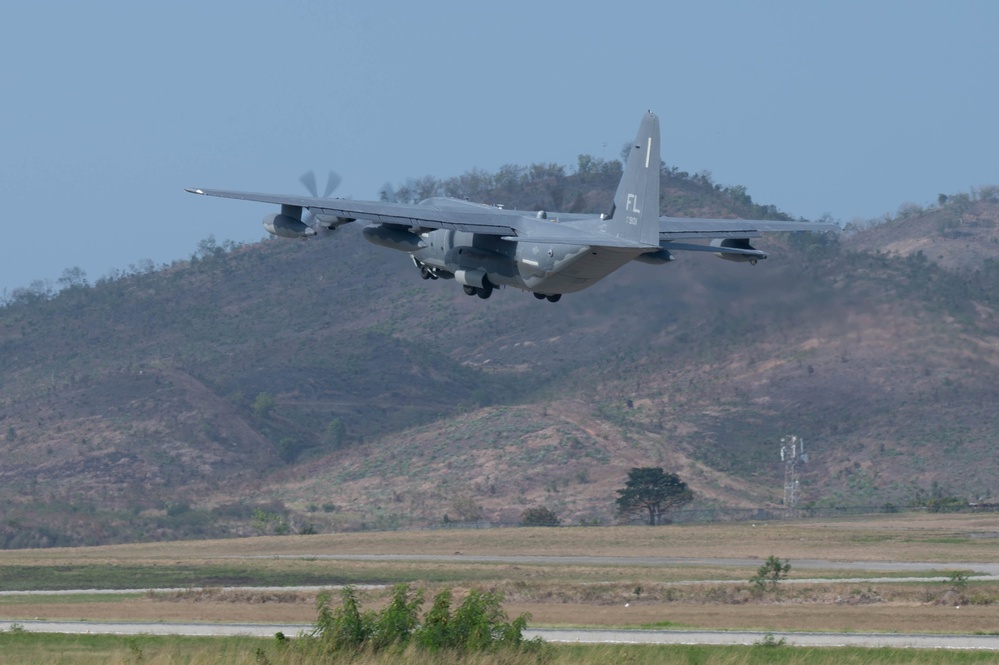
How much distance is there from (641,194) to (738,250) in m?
4.69

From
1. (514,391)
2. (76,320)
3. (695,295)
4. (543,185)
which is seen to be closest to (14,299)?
(76,320)

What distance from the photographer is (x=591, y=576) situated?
199ft

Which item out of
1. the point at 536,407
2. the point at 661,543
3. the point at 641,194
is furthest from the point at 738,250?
the point at 536,407

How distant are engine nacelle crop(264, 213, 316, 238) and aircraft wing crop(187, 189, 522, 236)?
1.97ft

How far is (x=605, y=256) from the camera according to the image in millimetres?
47875

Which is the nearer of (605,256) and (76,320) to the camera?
(605,256)

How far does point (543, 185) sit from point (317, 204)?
140488 millimetres

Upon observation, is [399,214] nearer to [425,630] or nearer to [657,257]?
[657,257]

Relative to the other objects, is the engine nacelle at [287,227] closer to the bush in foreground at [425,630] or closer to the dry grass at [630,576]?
the dry grass at [630,576]

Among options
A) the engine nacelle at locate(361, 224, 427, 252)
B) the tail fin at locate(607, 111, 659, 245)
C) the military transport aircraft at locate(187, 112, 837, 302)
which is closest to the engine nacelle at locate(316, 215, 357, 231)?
the military transport aircraft at locate(187, 112, 837, 302)

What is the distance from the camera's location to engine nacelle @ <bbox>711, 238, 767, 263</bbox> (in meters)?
49.8

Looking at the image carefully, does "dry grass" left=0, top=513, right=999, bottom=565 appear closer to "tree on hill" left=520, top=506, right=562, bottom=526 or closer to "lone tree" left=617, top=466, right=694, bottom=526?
"tree on hill" left=520, top=506, right=562, bottom=526

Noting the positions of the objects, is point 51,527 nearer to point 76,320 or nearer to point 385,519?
point 385,519

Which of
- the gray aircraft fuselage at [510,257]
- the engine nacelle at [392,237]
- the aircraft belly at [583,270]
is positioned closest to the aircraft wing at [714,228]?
the aircraft belly at [583,270]
